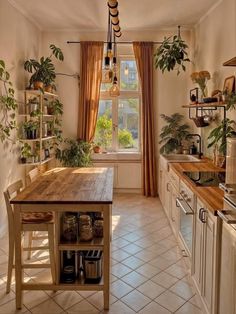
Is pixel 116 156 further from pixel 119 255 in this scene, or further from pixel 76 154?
pixel 119 255

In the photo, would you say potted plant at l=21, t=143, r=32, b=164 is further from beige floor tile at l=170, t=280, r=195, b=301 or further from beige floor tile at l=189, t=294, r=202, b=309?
beige floor tile at l=189, t=294, r=202, b=309

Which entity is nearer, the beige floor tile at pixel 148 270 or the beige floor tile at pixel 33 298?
the beige floor tile at pixel 33 298

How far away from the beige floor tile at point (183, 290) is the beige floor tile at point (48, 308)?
0.98 metres

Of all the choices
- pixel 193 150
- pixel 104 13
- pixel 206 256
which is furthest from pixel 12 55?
pixel 206 256

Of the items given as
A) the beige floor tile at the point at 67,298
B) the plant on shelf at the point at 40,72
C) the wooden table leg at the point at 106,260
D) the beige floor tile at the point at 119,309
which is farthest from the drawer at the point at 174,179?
the plant on shelf at the point at 40,72

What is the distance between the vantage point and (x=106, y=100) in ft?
19.5

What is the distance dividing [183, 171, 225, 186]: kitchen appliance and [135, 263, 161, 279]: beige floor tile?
96cm

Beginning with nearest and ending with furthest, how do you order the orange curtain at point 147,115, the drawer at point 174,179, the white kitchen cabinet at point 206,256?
1. the white kitchen cabinet at point 206,256
2. the drawer at point 174,179
3. the orange curtain at point 147,115

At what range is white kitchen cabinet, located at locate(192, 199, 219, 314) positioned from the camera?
6.69ft

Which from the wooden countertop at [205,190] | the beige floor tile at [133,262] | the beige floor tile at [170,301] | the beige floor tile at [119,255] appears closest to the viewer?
the wooden countertop at [205,190]

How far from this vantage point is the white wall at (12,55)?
13.0 feet

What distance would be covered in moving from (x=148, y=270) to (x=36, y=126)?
2670mm

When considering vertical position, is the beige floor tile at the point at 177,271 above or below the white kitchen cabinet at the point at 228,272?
below

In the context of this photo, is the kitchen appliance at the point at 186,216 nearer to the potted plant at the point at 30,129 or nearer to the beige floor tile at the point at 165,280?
the beige floor tile at the point at 165,280
